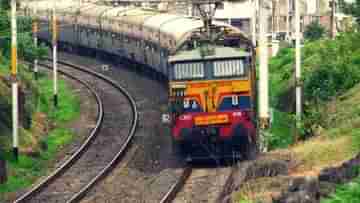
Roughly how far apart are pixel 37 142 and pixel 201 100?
21.5ft

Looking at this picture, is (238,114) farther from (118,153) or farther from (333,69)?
(333,69)

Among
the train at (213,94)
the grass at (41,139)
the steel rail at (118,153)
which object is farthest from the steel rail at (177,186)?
the grass at (41,139)

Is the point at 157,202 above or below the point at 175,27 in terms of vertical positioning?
below

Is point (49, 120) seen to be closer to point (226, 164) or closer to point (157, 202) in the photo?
point (226, 164)

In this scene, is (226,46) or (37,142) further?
(37,142)

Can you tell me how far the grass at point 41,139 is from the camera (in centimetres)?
2562

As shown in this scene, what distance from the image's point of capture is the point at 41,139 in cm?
3034

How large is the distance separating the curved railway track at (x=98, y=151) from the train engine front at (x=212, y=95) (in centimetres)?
265

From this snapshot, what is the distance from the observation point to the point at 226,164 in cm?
2658

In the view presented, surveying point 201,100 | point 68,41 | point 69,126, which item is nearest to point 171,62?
point 201,100

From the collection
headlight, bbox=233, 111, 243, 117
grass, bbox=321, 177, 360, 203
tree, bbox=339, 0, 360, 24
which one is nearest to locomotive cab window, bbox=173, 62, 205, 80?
headlight, bbox=233, 111, 243, 117

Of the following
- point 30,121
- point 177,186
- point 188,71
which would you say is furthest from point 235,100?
point 30,121

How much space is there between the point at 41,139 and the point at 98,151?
81.7 inches

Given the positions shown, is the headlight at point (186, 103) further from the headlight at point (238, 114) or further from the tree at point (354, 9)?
the tree at point (354, 9)
